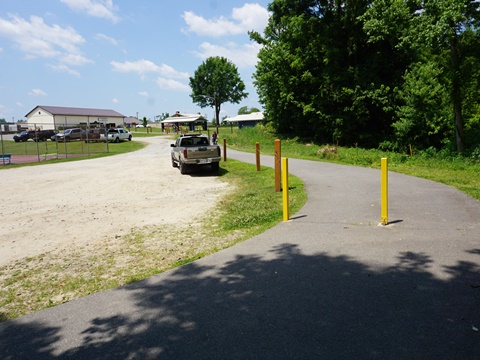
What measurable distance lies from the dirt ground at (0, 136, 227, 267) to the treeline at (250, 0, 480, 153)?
1696cm

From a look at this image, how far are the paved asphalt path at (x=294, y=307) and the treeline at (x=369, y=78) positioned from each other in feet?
64.3

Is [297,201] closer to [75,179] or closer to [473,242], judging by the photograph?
[473,242]

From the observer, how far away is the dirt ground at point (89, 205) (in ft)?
24.4

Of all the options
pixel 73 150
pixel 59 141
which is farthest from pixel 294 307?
pixel 59 141

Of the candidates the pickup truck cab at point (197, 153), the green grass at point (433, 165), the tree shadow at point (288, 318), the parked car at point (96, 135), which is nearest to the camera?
the tree shadow at point (288, 318)

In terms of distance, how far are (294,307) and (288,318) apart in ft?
0.79

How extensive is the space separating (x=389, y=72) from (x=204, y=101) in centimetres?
6659

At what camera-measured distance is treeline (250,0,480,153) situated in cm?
2173

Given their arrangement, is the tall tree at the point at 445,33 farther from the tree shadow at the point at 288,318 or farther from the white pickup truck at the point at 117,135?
the white pickup truck at the point at 117,135

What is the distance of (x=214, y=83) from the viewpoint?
92500 millimetres

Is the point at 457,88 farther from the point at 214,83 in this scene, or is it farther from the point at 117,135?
the point at 214,83

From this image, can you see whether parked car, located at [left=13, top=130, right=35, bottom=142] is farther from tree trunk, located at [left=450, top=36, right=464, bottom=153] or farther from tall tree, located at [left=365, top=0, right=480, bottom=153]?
tree trunk, located at [left=450, top=36, right=464, bottom=153]

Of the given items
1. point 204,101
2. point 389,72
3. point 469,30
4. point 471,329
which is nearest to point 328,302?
point 471,329

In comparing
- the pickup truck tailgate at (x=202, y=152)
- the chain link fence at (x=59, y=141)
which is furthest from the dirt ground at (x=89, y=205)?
the chain link fence at (x=59, y=141)
